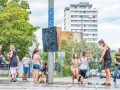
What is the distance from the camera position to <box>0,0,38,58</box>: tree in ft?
170

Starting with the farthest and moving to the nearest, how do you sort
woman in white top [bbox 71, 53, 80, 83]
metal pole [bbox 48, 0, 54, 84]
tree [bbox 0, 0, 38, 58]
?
tree [bbox 0, 0, 38, 58], woman in white top [bbox 71, 53, 80, 83], metal pole [bbox 48, 0, 54, 84]

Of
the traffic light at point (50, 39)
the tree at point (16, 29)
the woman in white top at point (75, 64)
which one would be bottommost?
the woman in white top at point (75, 64)

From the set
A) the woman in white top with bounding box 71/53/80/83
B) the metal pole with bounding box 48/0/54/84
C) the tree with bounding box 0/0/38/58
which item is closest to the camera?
the metal pole with bounding box 48/0/54/84

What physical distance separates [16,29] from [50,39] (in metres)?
33.5

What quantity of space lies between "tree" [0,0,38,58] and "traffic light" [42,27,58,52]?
31.6 metres

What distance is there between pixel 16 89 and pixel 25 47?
37.3 m

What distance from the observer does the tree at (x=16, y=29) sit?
51719 millimetres

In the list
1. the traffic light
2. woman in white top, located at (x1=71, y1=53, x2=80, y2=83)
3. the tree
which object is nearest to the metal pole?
the traffic light

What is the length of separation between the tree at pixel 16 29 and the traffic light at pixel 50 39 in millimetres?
31583

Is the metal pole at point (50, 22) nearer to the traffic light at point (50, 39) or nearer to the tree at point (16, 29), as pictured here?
the traffic light at point (50, 39)

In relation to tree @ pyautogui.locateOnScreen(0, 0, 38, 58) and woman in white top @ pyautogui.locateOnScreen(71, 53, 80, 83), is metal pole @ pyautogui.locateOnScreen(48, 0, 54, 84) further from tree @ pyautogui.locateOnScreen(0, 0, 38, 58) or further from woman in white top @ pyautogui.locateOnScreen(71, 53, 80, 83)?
tree @ pyautogui.locateOnScreen(0, 0, 38, 58)

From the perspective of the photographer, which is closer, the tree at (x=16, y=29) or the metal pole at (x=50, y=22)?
the metal pole at (x=50, y=22)

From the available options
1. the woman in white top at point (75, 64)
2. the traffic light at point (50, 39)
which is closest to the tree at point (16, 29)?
the woman in white top at point (75, 64)

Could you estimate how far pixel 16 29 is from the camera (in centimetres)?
5297
